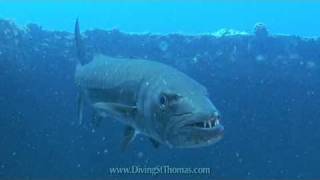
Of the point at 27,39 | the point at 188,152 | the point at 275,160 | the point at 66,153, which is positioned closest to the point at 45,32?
the point at 27,39

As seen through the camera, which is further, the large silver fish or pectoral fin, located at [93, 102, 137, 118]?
pectoral fin, located at [93, 102, 137, 118]

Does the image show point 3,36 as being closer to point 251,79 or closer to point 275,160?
point 251,79

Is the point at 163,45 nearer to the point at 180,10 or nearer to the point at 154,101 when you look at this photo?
the point at 154,101

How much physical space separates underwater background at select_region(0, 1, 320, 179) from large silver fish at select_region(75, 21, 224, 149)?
4.90 metres

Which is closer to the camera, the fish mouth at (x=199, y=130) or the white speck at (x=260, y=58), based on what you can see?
the fish mouth at (x=199, y=130)

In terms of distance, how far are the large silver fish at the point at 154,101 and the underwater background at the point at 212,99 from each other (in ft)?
16.1

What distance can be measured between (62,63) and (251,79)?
4429mm

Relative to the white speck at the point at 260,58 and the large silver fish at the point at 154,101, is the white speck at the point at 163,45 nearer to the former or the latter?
the white speck at the point at 260,58

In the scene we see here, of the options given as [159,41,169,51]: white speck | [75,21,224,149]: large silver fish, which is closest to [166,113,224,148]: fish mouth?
[75,21,224,149]: large silver fish

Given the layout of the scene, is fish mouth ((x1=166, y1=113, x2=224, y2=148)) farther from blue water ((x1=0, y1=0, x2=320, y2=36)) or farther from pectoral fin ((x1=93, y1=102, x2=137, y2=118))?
blue water ((x1=0, y1=0, x2=320, y2=36))

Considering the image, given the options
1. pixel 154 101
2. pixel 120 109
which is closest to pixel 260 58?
pixel 120 109

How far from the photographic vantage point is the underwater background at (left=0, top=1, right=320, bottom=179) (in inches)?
459

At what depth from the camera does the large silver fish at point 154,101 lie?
4887mm

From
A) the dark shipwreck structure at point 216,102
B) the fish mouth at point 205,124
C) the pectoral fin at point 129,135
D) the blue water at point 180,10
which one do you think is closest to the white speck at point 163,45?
the dark shipwreck structure at point 216,102
